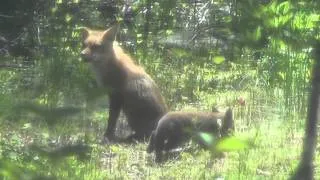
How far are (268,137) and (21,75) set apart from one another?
2.58 metres

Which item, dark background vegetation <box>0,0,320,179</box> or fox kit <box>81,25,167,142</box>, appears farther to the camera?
fox kit <box>81,25,167,142</box>

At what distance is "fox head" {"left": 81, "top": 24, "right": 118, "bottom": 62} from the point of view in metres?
6.73

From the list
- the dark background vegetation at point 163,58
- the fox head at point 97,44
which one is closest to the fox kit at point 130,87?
the fox head at point 97,44

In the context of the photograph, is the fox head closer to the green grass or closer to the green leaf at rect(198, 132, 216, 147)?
the green grass

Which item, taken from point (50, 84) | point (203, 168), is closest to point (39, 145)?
point (50, 84)

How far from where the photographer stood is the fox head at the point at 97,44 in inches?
265

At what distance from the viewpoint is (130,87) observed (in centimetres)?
675

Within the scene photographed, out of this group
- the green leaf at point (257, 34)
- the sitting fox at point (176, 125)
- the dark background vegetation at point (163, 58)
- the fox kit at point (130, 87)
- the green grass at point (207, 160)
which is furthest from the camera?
the fox kit at point (130, 87)

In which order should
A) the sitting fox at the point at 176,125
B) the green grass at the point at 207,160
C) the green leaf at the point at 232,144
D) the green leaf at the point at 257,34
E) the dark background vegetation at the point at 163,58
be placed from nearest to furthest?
the green leaf at the point at 232,144 < the green leaf at the point at 257,34 < the dark background vegetation at the point at 163,58 < the green grass at the point at 207,160 < the sitting fox at the point at 176,125

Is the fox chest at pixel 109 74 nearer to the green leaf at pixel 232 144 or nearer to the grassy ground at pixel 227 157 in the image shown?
the grassy ground at pixel 227 157

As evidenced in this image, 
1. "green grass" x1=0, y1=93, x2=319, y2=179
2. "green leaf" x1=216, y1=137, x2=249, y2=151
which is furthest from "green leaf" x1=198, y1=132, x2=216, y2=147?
"green grass" x1=0, y1=93, x2=319, y2=179

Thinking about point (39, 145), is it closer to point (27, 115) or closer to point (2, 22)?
point (27, 115)

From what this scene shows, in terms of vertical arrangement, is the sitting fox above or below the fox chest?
below

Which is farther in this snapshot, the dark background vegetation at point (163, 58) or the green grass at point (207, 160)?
the green grass at point (207, 160)
